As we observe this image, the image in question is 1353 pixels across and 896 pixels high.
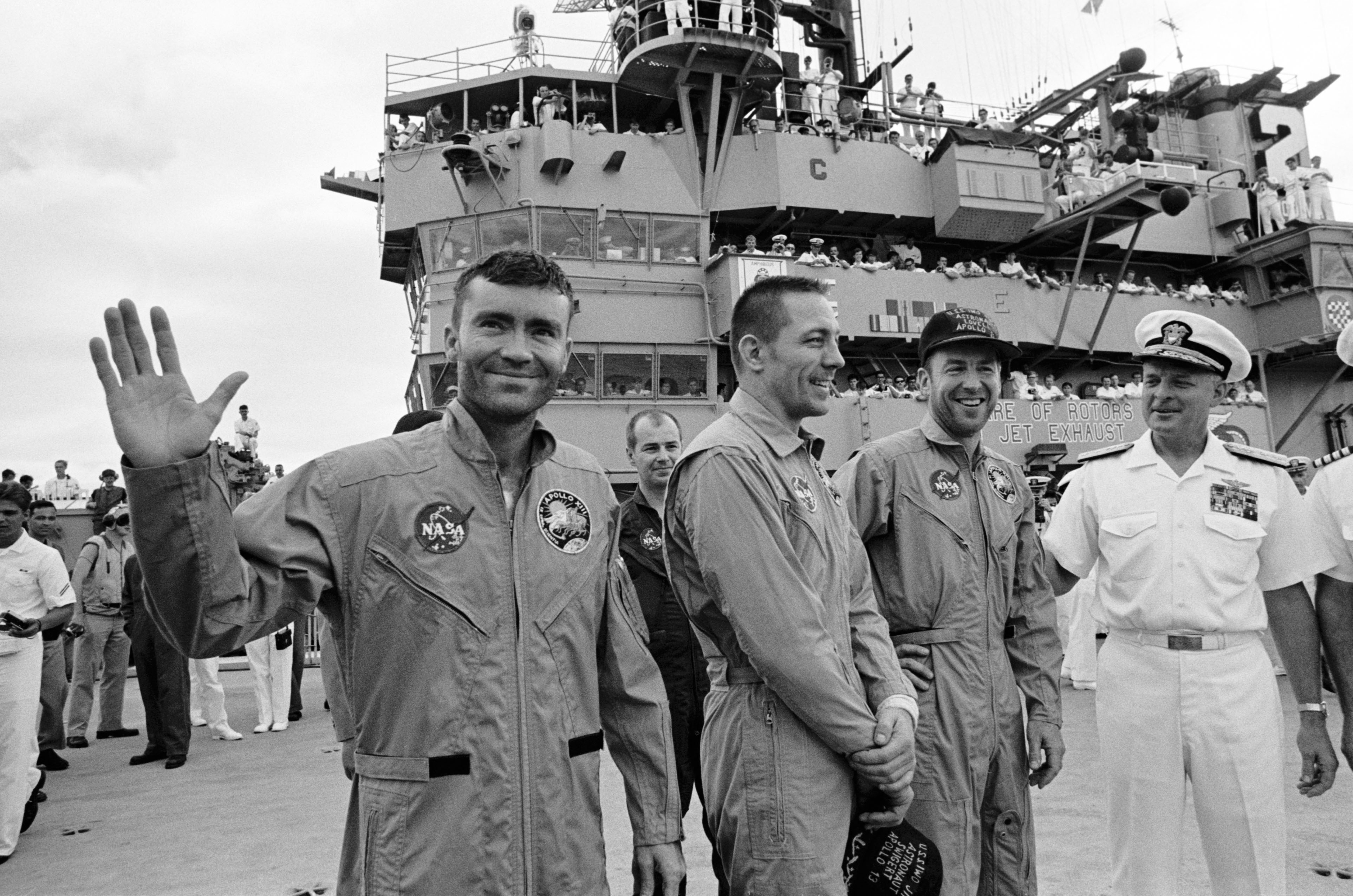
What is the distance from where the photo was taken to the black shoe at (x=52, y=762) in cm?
730

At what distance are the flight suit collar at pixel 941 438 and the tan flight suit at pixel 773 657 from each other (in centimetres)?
92

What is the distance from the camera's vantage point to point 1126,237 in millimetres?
26828

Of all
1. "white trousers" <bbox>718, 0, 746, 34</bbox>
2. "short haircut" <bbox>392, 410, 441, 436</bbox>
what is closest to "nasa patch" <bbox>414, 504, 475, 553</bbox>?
"short haircut" <bbox>392, 410, 441, 436</bbox>

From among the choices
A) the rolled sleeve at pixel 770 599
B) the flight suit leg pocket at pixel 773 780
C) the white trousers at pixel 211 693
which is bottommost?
the white trousers at pixel 211 693

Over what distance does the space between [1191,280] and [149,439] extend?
105 ft

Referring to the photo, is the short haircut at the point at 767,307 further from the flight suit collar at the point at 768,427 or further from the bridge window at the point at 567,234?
the bridge window at the point at 567,234

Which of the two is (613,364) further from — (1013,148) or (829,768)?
(829,768)

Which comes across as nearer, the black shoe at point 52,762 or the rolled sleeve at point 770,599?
the rolled sleeve at point 770,599

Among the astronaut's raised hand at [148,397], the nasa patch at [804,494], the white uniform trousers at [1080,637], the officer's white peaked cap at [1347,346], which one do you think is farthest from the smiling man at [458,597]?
the white uniform trousers at [1080,637]

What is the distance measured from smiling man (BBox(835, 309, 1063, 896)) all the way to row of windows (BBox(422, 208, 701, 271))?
1730cm

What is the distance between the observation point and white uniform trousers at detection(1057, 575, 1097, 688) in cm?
955

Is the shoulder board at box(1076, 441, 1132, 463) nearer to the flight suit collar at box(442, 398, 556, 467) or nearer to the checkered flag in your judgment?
the flight suit collar at box(442, 398, 556, 467)

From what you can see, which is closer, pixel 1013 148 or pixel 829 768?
pixel 829 768

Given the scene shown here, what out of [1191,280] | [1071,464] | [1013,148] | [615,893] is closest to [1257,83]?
[1191,280]
